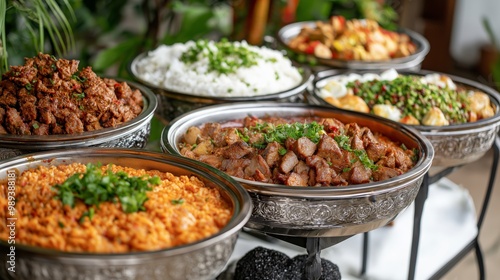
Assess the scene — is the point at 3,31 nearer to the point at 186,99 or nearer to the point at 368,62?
the point at 186,99

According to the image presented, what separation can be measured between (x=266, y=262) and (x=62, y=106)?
82 cm

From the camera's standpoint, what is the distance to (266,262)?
2059mm

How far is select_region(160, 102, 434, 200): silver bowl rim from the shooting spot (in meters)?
1.55

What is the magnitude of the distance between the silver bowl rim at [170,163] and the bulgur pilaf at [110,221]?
0.05 m

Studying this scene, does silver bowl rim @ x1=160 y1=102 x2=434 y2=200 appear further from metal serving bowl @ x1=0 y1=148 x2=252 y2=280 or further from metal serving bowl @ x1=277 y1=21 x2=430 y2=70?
metal serving bowl @ x1=277 y1=21 x2=430 y2=70

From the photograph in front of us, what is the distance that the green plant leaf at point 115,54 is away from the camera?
3.51 meters

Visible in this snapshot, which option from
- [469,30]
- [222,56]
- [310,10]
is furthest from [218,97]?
[469,30]

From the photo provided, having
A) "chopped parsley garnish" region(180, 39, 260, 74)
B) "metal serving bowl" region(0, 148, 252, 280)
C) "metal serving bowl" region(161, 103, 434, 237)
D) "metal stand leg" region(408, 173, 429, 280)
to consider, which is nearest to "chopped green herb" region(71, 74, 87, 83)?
"metal serving bowl" region(161, 103, 434, 237)

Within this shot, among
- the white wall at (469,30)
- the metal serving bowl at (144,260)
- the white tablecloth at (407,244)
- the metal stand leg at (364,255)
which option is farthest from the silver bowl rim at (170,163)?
the white wall at (469,30)

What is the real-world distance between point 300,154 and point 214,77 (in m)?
0.80

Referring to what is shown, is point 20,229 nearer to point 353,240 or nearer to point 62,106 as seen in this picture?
point 62,106

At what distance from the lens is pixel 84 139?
1.75 m

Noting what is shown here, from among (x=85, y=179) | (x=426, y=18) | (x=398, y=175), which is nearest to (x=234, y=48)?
(x=398, y=175)

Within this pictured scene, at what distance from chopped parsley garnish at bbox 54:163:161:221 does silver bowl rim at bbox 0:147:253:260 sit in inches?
6.0
